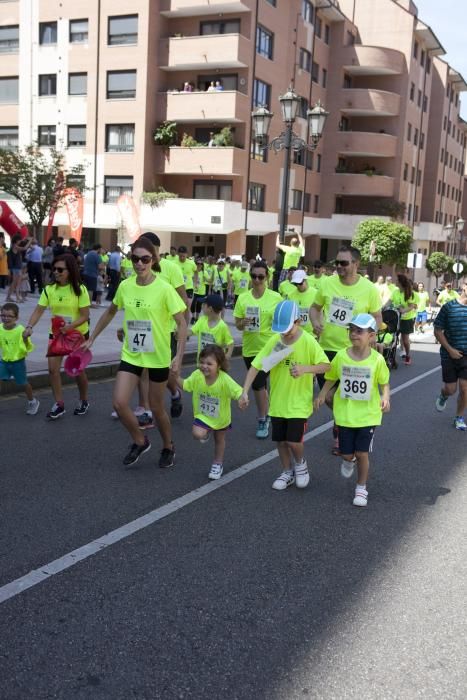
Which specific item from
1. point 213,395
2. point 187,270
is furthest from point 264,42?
point 213,395

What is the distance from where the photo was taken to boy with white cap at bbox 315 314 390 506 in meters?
5.68

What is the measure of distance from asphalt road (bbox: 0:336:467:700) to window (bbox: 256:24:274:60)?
3205cm

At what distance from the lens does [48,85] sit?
37.7 metres

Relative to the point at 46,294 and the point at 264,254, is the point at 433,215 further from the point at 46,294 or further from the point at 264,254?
the point at 46,294

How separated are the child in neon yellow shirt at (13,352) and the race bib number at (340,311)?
350 cm

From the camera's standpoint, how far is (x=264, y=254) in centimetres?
3947

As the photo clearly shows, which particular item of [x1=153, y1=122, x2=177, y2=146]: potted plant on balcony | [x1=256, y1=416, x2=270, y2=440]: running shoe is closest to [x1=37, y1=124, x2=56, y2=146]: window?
[x1=153, y1=122, x2=177, y2=146]: potted plant on balcony

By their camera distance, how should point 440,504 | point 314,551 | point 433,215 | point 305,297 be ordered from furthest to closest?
point 433,215, point 305,297, point 440,504, point 314,551

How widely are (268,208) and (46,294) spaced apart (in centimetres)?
3101

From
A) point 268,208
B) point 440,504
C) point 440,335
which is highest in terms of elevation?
point 268,208

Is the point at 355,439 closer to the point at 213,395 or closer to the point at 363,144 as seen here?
the point at 213,395

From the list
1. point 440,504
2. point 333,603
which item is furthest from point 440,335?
point 333,603

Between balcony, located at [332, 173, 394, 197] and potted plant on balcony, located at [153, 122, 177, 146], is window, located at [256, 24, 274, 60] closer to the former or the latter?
potted plant on balcony, located at [153, 122, 177, 146]

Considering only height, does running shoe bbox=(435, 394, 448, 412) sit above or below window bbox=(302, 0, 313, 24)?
below
